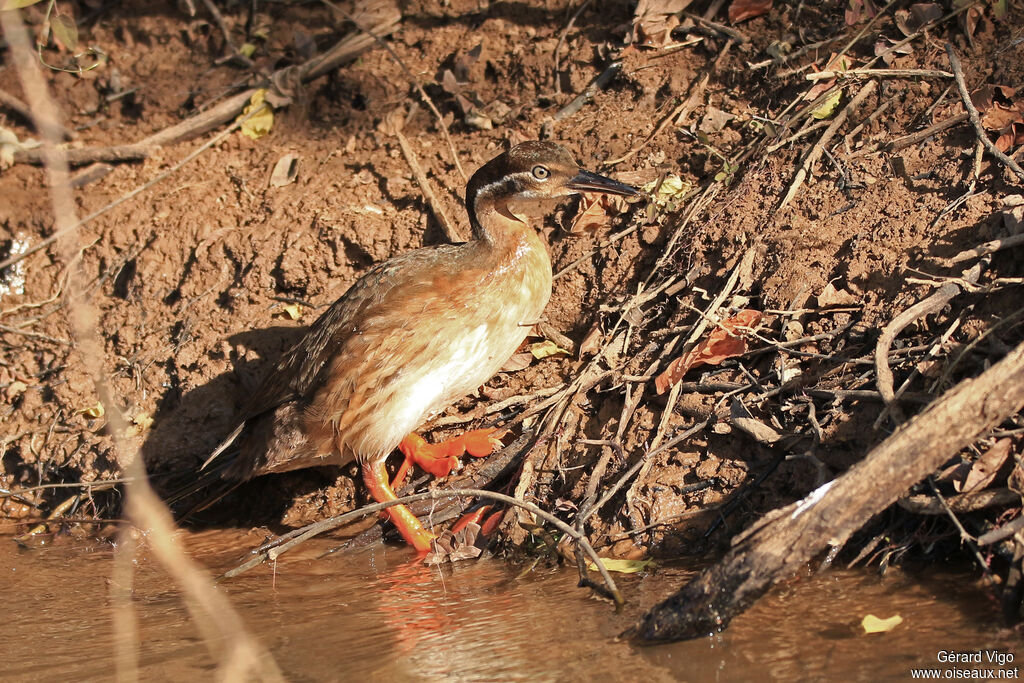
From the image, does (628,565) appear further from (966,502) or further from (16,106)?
(16,106)

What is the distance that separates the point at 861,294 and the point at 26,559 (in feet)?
17.4

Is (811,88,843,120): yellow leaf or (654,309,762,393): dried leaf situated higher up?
(811,88,843,120): yellow leaf

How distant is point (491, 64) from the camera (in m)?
7.53

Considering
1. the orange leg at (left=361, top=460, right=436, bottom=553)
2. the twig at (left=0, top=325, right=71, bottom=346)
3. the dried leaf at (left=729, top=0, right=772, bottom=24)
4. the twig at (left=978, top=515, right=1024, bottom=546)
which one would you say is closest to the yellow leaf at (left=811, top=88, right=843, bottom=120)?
the dried leaf at (left=729, top=0, right=772, bottom=24)

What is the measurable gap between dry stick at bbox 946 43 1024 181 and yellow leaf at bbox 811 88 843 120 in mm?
652

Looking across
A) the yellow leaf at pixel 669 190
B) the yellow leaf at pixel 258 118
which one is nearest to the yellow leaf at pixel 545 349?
the yellow leaf at pixel 669 190

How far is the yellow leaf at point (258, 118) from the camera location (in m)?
7.89

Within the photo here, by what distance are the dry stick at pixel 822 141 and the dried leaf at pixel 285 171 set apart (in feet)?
12.2

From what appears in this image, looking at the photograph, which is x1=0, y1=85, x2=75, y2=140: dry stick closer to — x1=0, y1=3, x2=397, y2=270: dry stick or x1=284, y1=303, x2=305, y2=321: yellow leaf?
x1=0, y1=3, x2=397, y2=270: dry stick

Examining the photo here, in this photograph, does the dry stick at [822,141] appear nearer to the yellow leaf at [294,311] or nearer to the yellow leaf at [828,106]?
the yellow leaf at [828,106]

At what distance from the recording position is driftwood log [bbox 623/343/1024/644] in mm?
3486

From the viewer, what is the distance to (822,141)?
19.4ft

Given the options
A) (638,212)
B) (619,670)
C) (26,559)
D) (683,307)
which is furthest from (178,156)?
(619,670)

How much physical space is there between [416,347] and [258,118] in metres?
3.40
